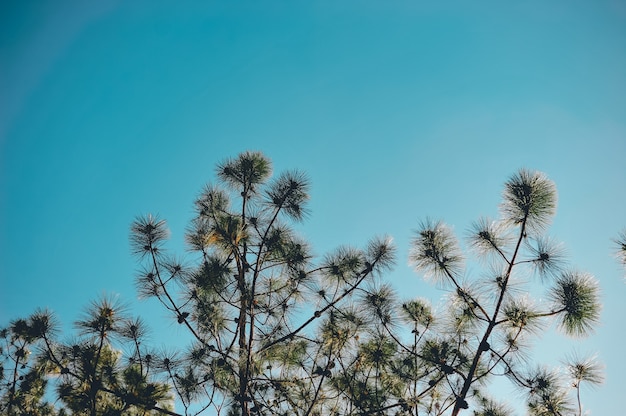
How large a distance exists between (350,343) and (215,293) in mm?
1820

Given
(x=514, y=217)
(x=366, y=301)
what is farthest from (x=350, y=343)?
(x=514, y=217)

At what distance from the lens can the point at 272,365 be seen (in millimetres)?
4352

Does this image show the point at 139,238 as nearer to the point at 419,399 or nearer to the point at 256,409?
the point at 256,409

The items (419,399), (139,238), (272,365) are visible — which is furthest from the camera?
(272,365)

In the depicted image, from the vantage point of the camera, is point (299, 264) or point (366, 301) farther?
point (299, 264)

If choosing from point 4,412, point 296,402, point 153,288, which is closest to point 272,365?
point 296,402

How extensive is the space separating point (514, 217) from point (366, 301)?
72.6 inches

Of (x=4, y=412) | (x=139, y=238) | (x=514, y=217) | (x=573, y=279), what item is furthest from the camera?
(x=4, y=412)

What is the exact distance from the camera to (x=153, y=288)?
3.98 meters

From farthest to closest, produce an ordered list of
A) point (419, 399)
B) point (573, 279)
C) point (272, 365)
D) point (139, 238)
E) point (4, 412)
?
point (4, 412) < point (272, 365) < point (139, 238) < point (419, 399) < point (573, 279)

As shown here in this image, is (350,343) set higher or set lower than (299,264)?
lower

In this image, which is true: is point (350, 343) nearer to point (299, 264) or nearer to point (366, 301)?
point (366, 301)

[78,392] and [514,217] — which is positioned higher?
[514,217]

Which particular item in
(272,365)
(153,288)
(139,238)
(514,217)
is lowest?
(272,365)
